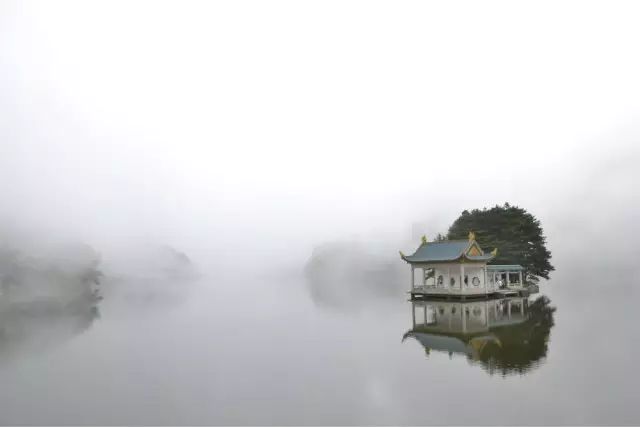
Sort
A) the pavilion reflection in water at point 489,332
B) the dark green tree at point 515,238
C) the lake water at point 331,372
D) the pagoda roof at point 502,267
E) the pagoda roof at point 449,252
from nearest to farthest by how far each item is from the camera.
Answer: the lake water at point 331,372 → the pavilion reflection in water at point 489,332 → the pagoda roof at point 449,252 → the pagoda roof at point 502,267 → the dark green tree at point 515,238

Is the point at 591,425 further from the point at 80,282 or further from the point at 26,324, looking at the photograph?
the point at 80,282

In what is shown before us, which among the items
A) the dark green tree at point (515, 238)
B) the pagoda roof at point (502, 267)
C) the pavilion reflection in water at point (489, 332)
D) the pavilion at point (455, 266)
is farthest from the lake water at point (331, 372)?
the dark green tree at point (515, 238)

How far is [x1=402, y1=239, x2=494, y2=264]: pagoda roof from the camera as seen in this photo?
33281 millimetres

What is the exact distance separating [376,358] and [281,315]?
15077 mm

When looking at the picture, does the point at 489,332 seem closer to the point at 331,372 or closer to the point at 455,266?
the point at 331,372

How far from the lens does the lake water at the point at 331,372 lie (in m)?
9.45

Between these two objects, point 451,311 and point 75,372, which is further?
point 451,311

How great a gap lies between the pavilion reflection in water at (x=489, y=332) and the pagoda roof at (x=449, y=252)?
378 centimetres

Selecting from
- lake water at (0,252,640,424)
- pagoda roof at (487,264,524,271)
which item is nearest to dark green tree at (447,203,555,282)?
pagoda roof at (487,264,524,271)

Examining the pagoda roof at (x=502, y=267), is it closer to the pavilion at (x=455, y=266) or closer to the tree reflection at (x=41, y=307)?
the pavilion at (x=455, y=266)

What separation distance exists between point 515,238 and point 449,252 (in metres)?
14.9

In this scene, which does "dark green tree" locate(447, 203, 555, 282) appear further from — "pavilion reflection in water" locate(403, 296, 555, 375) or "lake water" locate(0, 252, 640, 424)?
"lake water" locate(0, 252, 640, 424)

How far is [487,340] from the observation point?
17094mm

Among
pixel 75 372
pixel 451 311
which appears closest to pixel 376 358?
pixel 75 372
